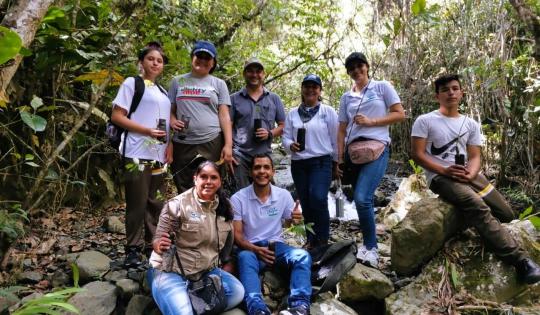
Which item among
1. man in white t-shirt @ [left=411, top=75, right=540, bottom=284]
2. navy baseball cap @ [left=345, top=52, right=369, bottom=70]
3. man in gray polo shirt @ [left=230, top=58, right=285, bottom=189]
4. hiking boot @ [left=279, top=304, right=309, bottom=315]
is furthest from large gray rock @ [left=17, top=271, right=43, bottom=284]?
man in white t-shirt @ [left=411, top=75, right=540, bottom=284]

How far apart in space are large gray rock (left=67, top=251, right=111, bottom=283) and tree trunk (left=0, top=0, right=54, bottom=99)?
2020 mm

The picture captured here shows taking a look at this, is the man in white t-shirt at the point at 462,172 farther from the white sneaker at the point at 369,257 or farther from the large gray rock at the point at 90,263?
the large gray rock at the point at 90,263

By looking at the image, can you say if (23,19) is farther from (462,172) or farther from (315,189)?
(462,172)

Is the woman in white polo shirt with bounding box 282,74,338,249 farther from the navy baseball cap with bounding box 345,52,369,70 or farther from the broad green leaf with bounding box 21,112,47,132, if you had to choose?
the broad green leaf with bounding box 21,112,47,132

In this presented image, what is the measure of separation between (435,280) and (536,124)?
4.18 m

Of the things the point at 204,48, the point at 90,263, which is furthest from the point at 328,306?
Answer: the point at 204,48

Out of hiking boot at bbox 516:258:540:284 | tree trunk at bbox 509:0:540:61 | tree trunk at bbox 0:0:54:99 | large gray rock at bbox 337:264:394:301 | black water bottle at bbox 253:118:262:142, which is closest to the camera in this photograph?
tree trunk at bbox 0:0:54:99

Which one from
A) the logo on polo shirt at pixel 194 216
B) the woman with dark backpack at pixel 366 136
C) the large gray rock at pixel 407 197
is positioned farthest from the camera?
the large gray rock at pixel 407 197

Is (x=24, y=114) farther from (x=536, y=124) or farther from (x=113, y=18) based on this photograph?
(x=536, y=124)

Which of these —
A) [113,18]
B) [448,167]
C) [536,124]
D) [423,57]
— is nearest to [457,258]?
[448,167]

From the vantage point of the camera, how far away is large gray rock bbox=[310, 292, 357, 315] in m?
3.34

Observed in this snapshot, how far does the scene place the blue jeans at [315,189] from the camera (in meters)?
3.93

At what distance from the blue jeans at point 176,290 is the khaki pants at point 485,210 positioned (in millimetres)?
2076

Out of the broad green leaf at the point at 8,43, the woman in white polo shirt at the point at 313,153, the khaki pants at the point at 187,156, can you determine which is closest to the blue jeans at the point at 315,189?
the woman in white polo shirt at the point at 313,153
